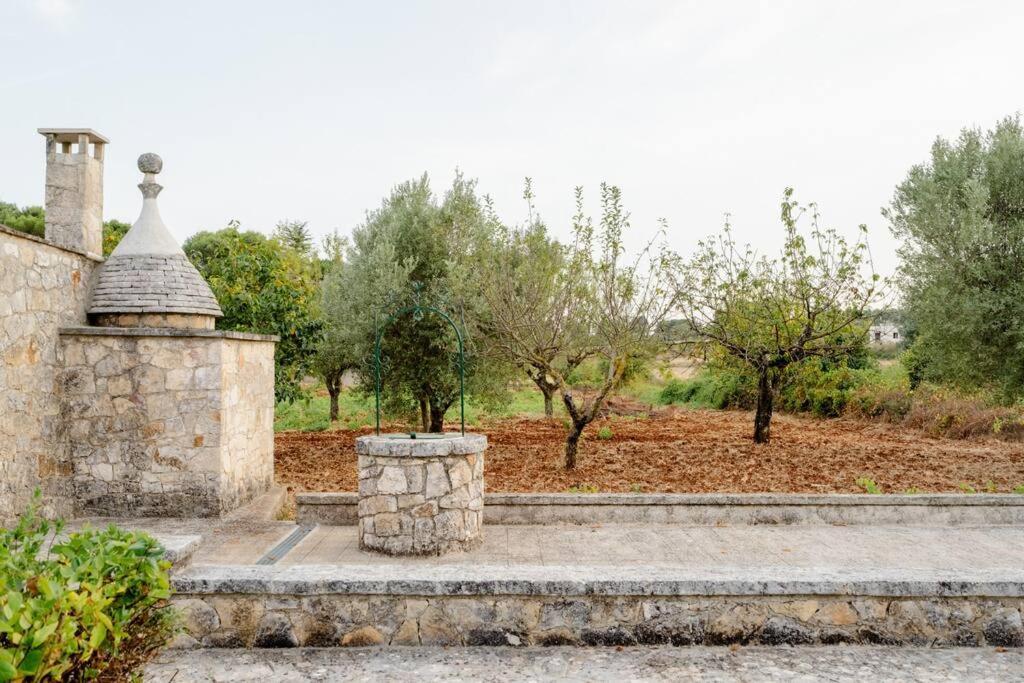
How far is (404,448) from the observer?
646 cm

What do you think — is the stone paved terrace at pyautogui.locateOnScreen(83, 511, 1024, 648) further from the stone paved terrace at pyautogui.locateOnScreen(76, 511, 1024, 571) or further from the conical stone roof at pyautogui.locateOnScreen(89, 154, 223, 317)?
the conical stone roof at pyautogui.locateOnScreen(89, 154, 223, 317)

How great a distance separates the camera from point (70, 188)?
8.49 m

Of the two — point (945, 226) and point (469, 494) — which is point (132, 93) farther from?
point (945, 226)

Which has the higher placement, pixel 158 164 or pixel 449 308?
pixel 158 164

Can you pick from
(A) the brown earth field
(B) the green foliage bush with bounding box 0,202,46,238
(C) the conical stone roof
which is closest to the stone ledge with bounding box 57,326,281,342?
(C) the conical stone roof

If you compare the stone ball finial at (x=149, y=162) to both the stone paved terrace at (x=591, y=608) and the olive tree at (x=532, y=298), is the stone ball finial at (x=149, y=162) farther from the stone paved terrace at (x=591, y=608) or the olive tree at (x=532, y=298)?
the stone paved terrace at (x=591, y=608)

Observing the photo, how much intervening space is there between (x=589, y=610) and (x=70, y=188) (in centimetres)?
773

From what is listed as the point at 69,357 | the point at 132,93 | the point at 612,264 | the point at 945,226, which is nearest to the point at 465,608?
the point at 69,357

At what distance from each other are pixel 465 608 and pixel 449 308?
28.7 feet

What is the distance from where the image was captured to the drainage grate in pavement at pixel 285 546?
6.39 meters

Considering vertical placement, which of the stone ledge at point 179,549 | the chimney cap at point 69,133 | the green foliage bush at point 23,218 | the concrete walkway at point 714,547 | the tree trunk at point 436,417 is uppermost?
the green foliage bush at point 23,218

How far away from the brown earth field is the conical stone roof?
3193 mm

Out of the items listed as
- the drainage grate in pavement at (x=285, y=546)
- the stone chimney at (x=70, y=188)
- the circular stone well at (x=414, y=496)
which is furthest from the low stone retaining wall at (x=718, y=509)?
the stone chimney at (x=70, y=188)

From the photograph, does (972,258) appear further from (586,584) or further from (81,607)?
(81,607)
